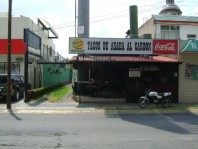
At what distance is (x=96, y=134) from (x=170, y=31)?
3134 centimetres

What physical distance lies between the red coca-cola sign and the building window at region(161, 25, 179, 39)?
15.8 m

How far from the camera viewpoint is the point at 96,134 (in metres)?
12.4

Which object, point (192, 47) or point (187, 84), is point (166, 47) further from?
point (187, 84)

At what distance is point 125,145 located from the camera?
10.5 meters

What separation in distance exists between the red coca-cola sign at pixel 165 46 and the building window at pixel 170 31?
621 inches

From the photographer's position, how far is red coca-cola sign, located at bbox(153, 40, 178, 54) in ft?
84.2

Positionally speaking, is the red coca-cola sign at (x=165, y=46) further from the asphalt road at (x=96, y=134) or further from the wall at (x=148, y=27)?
the wall at (x=148, y=27)

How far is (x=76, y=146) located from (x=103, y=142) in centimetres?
93

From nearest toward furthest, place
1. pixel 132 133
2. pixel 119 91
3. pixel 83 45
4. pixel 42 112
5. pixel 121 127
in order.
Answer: pixel 132 133
pixel 121 127
pixel 42 112
pixel 83 45
pixel 119 91

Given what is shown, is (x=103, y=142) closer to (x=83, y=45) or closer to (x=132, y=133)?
(x=132, y=133)

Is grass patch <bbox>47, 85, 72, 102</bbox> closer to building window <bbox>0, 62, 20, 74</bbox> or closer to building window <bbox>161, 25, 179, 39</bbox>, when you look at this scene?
building window <bbox>0, 62, 20, 74</bbox>

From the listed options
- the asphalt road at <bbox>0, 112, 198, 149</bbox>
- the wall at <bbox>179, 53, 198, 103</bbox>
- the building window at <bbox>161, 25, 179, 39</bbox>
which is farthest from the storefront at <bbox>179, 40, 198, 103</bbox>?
the building window at <bbox>161, 25, 179, 39</bbox>

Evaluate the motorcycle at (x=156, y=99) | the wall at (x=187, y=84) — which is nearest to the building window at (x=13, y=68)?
the wall at (x=187, y=84)

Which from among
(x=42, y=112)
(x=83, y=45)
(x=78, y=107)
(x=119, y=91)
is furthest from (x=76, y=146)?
(x=119, y=91)
